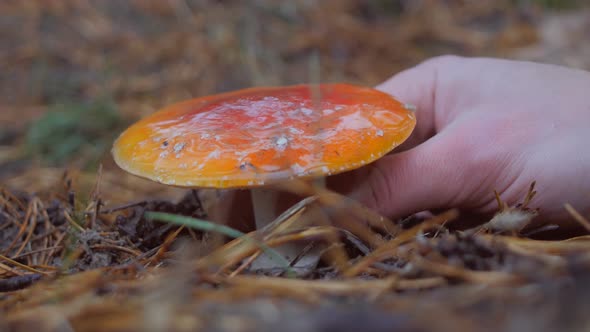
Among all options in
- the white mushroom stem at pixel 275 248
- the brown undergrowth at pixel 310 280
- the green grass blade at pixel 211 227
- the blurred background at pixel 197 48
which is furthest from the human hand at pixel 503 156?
the blurred background at pixel 197 48

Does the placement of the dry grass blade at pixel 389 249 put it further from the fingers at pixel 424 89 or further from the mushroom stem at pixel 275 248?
the fingers at pixel 424 89

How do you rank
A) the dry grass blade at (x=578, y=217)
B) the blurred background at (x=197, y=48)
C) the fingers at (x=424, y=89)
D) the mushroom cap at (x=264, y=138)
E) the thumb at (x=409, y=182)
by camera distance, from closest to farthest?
the dry grass blade at (x=578, y=217) < the mushroom cap at (x=264, y=138) < the thumb at (x=409, y=182) < the fingers at (x=424, y=89) < the blurred background at (x=197, y=48)

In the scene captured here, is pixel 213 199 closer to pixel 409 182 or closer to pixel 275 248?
pixel 275 248

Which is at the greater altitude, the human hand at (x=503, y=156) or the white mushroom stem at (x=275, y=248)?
the human hand at (x=503, y=156)

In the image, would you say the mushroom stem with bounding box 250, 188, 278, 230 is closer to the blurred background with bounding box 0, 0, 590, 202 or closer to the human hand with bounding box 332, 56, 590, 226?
the human hand with bounding box 332, 56, 590, 226

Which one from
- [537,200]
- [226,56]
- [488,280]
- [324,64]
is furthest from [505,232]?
[226,56]

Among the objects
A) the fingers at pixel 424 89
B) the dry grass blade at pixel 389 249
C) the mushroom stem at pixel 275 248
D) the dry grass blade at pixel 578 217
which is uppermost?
the fingers at pixel 424 89

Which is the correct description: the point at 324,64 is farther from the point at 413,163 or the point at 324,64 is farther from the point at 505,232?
the point at 505,232
